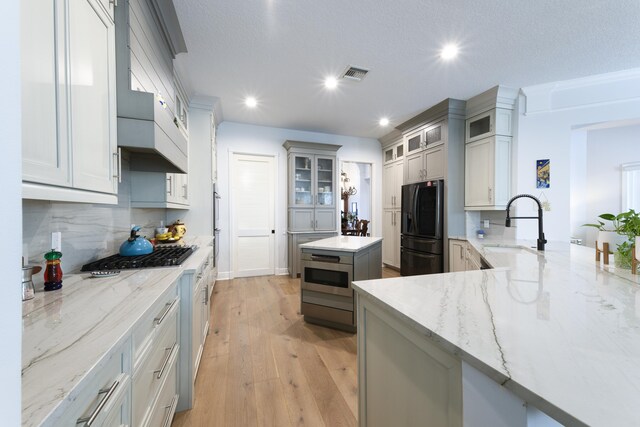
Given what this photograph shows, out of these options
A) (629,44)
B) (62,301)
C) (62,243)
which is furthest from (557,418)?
(629,44)

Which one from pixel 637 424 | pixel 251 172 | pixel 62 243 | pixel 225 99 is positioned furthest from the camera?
pixel 251 172

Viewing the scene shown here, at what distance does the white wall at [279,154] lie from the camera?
4.41m

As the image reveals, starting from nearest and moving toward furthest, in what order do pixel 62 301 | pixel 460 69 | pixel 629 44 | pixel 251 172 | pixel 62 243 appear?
1. pixel 62 301
2. pixel 62 243
3. pixel 629 44
4. pixel 460 69
5. pixel 251 172

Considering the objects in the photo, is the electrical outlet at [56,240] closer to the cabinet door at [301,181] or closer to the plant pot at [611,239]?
the plant pot at [611,239]

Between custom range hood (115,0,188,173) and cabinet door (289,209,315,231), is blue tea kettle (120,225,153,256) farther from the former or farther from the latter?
cabinet door (289,209,315,231)

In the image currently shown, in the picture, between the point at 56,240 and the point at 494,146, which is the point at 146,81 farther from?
the point at 494,146

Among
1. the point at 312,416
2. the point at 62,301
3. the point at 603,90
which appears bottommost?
the point at 312,416

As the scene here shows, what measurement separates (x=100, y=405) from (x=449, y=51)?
329 cm

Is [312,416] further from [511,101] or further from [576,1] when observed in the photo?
[511,101]

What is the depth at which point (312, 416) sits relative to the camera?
1.55m

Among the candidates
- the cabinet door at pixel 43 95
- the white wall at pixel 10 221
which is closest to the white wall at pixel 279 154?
the cabinet door at pixel 43 95

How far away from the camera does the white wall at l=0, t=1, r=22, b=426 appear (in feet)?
1.15

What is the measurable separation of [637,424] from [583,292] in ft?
2.59

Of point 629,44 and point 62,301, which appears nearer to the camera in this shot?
point 62,301
